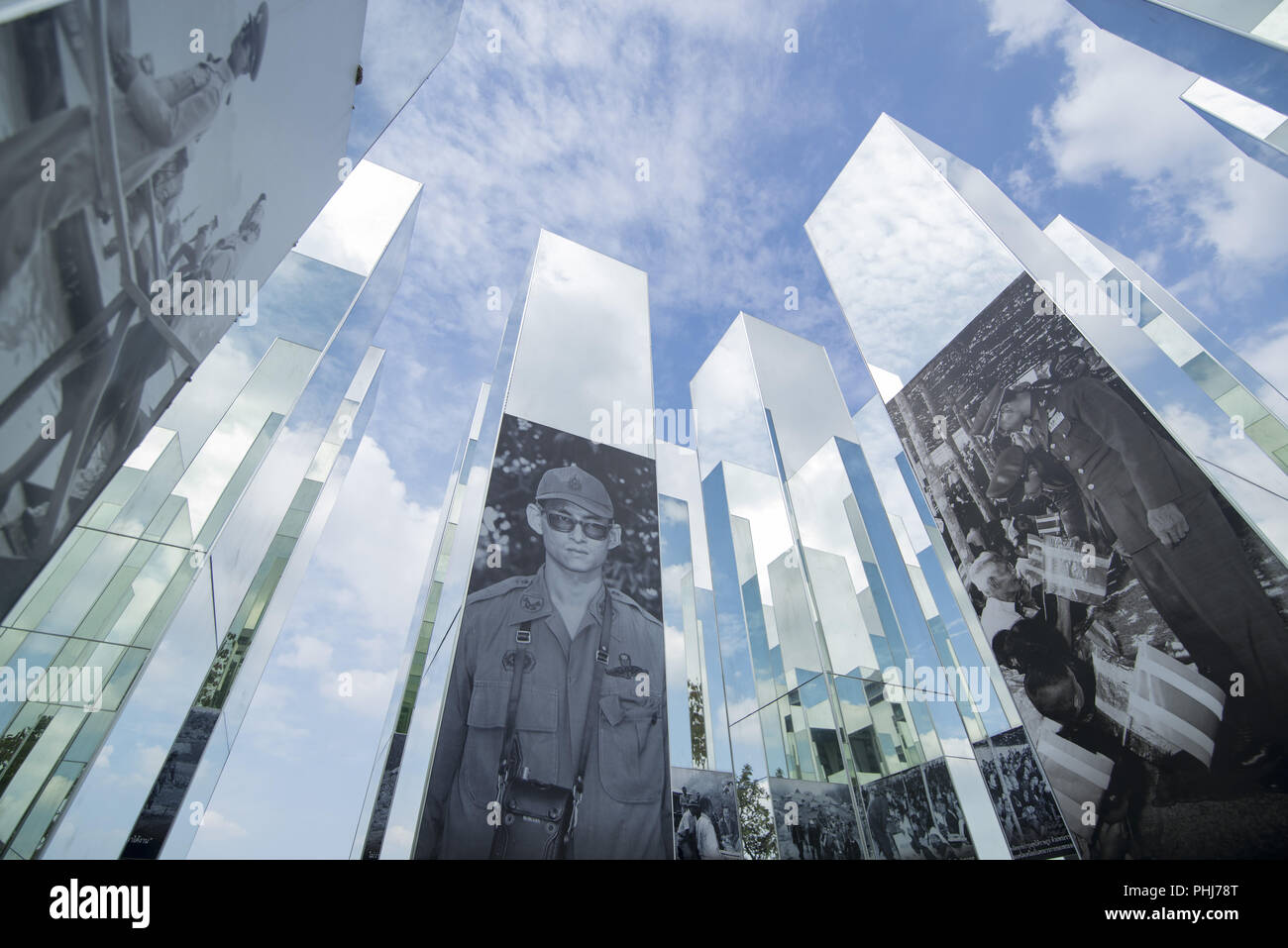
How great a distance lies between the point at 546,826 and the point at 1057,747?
22.9ft

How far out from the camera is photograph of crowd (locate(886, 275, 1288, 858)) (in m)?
6.80

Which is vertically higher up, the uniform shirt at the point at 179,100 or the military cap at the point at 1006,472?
the military cap at the point at 1006,472

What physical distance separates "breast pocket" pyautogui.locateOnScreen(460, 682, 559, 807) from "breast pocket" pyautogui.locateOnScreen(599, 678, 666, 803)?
2.21 feet

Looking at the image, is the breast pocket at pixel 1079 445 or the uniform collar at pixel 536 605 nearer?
the uniform collar at pixel 536 605

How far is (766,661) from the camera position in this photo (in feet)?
39.0

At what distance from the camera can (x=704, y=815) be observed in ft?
29.9

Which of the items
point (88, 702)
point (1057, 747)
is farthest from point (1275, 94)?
point (88, 702)

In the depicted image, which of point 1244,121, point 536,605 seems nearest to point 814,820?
point 536,605

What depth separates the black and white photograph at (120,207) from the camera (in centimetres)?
281

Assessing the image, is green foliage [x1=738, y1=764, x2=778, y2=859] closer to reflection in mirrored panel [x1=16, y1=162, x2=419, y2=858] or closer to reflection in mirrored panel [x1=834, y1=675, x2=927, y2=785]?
reflection in mirrored panel [x1=834, y1=675, x2=927, y2=785]

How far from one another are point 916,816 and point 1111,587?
4.22 meters

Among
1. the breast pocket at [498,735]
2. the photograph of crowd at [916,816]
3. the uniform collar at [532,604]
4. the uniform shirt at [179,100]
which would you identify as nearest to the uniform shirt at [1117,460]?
the photograph of crowd at [916,816]

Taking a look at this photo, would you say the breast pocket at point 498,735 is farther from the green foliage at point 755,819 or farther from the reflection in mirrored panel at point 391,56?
the reflection in mirrored panel at point 391,56

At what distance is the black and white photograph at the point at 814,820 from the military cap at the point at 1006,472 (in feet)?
16.9
